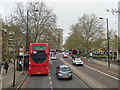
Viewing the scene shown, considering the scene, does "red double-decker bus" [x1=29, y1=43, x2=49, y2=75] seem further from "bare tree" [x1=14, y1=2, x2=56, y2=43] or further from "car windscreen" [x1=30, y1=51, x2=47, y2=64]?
"bare tree" [x1=14, y1=2, x2=56, y2=43]

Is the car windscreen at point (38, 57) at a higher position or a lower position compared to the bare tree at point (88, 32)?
lower

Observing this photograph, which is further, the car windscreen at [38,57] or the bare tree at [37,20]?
the bare tree at [37,20]

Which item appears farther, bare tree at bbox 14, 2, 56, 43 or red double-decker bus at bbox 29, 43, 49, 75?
bare tree at bbox 14, 2, 56, 43

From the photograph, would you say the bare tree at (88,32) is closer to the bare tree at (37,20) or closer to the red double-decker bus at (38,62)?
the bare tree at (37,20)

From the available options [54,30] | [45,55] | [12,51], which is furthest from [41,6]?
[12,51]

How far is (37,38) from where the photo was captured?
32.5m

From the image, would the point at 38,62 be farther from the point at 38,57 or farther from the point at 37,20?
the point at 37,20

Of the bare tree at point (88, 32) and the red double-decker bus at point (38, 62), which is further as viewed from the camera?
the bare tree at point (88, 32)

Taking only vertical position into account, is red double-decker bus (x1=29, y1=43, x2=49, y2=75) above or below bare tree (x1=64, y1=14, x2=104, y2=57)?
below

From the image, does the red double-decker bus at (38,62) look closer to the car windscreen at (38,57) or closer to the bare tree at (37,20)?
the car windscreen at (38,57)

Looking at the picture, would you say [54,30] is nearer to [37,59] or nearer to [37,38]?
[37,38]

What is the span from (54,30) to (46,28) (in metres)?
2.16

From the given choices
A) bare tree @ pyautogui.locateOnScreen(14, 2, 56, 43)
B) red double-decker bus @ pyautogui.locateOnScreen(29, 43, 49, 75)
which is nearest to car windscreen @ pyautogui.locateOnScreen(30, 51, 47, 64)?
red double-decker bus @ pyautogui.locateOnScreen(29, 43, 49, 75)

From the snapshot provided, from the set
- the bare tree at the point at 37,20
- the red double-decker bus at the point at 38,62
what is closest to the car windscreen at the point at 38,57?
the red double-decker bus at the point at 38,62
